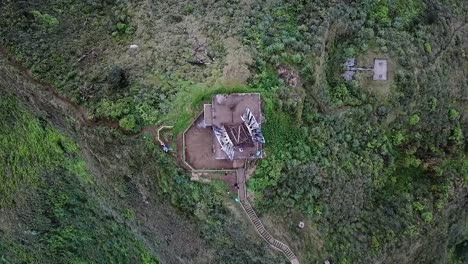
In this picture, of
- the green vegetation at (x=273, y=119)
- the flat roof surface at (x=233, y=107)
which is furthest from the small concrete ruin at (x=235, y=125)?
the green vegetation at (x=273, y=119)

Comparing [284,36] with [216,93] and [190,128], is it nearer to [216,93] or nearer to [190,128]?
[216,93]

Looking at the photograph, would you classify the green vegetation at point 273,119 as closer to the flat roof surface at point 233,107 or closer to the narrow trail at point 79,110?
the narrow trail at point 79,110

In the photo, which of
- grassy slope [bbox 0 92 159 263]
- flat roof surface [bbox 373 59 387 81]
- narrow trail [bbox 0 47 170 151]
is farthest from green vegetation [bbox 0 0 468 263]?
flat roof surface [bbox 373 59 387 81]

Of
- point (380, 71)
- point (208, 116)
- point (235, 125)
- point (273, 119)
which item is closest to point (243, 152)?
point (235, 125)

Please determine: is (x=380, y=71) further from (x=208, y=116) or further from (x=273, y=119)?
(x=208, y=116)

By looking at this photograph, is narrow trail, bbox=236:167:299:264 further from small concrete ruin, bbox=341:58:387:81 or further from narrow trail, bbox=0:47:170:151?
small concrete ruin, bbox=341:58:387:81

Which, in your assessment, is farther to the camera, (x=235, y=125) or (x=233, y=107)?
(x=233, y=107)

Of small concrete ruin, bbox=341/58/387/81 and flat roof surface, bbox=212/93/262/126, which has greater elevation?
small concrete ruin, bbox=341/58/387/81
